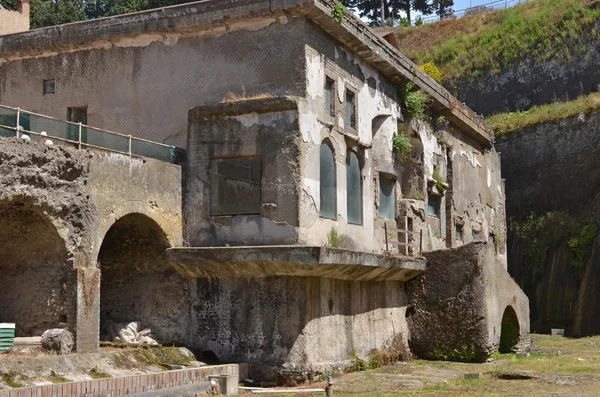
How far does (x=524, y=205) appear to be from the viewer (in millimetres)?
34031

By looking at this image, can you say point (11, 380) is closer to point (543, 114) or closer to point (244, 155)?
point (244, 155)

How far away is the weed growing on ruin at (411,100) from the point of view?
71.3 feet

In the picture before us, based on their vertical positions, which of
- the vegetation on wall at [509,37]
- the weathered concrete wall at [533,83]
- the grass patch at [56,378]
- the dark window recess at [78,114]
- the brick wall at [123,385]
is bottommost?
the brick wall at [123,385]

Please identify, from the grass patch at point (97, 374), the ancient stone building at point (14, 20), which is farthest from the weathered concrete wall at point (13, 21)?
the grass patch at point (97, 374)

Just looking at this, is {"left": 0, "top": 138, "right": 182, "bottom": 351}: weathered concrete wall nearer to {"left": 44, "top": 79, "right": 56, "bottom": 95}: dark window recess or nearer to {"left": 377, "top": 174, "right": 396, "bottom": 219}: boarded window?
{"left": 44, "top": 79, "right": 56, "bottom": 95}: dark window recess

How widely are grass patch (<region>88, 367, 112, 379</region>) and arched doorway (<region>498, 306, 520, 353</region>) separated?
39.4 ft

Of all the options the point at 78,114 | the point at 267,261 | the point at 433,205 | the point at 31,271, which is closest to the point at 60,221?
the point at 31,271

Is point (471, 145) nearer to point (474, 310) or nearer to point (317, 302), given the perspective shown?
point (474, 310)

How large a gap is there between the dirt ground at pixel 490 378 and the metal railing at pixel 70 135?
5.44 metres

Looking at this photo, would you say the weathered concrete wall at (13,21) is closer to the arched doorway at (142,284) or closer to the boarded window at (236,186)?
the arched doorway at (142,284)

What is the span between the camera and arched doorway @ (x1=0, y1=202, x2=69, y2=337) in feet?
48.1

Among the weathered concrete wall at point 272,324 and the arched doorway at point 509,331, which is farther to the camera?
the arched doorway at point 509,331

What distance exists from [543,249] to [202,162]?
18.3m

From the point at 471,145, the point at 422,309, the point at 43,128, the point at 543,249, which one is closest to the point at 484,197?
the point at 471,145
